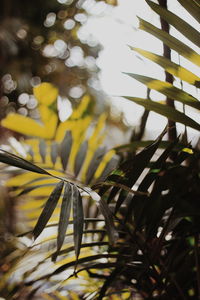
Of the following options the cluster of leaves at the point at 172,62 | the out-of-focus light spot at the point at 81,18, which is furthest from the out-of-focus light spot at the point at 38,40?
the cluster of leaves at the point at 172,62

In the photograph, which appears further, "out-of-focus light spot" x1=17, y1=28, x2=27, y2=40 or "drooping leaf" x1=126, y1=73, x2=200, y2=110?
"out-of-focus light spot" x1=17, y1=28, x2=27, y2=40

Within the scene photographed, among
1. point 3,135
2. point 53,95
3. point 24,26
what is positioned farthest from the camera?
point 24,26

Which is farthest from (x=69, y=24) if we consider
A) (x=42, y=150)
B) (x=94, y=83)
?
(x=42, y=150)

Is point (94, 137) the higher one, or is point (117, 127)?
point (94, 137)

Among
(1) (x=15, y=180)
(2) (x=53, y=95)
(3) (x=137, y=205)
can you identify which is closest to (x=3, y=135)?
(2) (x=53, y=95)

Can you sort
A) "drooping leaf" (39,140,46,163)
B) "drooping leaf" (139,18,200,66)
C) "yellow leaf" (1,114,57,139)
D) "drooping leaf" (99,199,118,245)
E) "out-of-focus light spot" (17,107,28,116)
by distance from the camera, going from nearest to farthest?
"drooping leaf" (99,199,118,245)
"drooping leaf" (139,18,200,66)
"drooping leaf" (39,140,46,163)
"yellow leaf" (1,114,57,139)
"out-of-focus light spot" (17,107,28,116)

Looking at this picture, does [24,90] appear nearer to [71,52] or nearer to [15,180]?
[71,52]

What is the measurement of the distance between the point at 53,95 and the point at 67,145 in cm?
Result: 48

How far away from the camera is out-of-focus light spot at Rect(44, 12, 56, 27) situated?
266cm

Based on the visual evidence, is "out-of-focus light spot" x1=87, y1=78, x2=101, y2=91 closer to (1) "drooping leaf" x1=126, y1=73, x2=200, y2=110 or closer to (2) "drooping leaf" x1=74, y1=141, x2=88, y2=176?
(2) "drooping leaf" x1=74, y1=141, x2=88, y2=176

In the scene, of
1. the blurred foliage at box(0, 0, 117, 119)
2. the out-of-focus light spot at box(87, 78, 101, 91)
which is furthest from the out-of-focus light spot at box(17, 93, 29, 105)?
the out-of-focus light spot at box(87, 78, 101, 91)

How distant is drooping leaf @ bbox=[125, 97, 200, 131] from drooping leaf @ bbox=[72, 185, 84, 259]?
0.61ft

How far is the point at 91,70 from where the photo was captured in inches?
107

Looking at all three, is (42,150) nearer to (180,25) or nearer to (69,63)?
(180,25)
